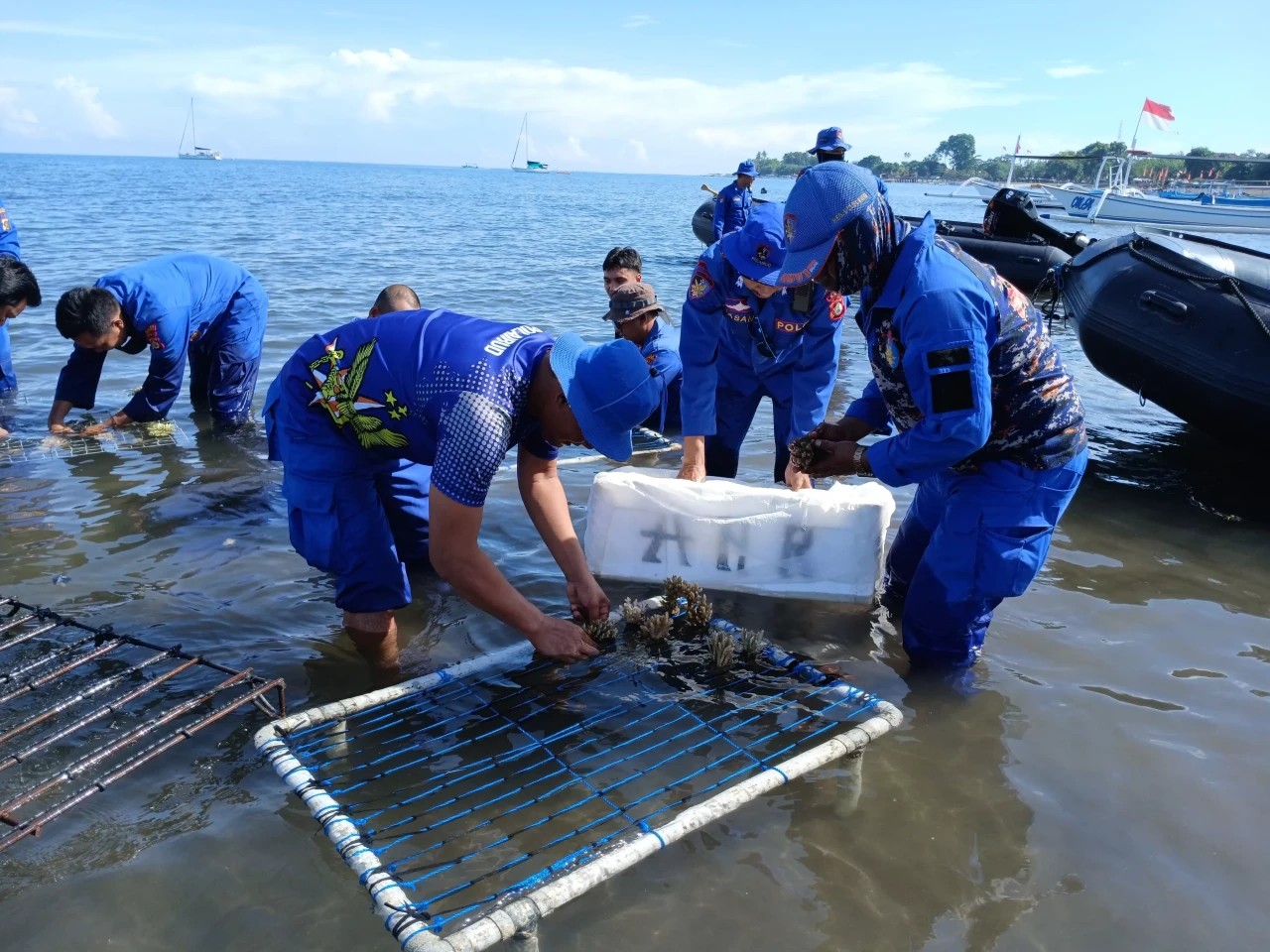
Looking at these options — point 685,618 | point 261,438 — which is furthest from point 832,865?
point 261,438

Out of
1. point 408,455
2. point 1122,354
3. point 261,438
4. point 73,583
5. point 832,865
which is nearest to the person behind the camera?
point 832,865

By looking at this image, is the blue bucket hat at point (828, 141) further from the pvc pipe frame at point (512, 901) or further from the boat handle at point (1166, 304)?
the pvc pipe frame at point (512, 901)

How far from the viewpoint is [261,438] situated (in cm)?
684

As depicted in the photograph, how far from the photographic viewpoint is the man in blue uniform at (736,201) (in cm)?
1104

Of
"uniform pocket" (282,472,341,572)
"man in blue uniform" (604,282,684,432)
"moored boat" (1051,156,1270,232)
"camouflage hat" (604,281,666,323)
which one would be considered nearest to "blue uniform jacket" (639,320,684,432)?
"man in blue uniform" (604,282,684,432)

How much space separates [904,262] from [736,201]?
896 centimetres

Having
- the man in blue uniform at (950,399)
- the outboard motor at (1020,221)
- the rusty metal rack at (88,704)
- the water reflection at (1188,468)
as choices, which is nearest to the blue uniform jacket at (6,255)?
the rusty metal rack at (88,704)

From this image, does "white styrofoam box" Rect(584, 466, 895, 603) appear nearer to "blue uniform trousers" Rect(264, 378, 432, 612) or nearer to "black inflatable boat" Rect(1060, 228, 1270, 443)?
"blue uniform trousers" Rect(264, 378, 432, 612)

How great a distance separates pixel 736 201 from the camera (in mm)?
11219

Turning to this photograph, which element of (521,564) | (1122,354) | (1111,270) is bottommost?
(521,564)

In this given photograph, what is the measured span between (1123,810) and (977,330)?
1.64 metres

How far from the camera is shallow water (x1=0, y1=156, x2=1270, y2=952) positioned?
2.40 meters

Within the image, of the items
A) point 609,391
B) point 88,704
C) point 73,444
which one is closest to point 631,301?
point 609,391

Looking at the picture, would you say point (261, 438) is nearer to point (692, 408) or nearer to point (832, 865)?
point (692, 408)
